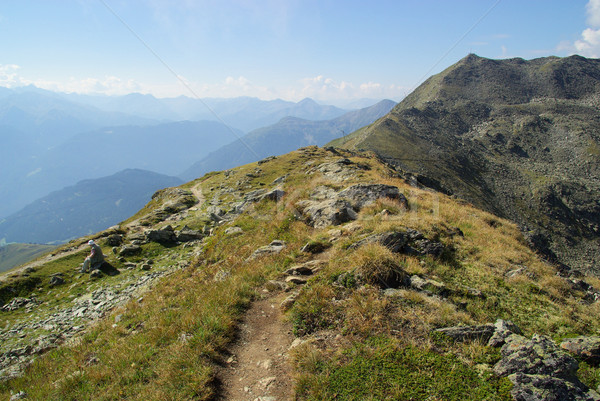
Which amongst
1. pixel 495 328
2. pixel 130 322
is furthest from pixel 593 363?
pixel 130 322

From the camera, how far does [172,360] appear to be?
707cm

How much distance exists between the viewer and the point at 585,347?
6.39m

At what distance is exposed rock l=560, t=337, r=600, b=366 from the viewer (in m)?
6.18

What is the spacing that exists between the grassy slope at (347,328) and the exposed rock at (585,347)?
448 millimetres

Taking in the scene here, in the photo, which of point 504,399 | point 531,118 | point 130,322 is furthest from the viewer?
point 531,118

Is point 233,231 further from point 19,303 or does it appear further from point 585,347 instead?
point 585,347

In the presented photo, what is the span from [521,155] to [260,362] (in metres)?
179

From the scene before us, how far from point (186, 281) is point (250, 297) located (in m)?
5.61

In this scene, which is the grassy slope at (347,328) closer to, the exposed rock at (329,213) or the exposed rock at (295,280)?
the exposed rock at (295,280)

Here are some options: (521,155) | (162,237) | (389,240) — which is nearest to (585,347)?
(389,240)

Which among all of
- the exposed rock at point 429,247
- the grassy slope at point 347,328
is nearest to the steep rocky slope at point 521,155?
the exposed rock at point 429,247

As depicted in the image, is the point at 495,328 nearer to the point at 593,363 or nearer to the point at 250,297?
the point at 593,363

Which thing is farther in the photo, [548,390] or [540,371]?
[540,371]

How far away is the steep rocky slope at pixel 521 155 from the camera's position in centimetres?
9125
